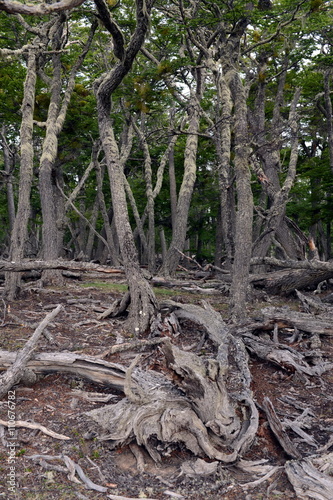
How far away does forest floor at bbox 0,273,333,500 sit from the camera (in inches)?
127

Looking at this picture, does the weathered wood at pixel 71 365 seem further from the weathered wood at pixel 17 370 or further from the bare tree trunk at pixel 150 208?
the bare tree trunk at pixel 150 208

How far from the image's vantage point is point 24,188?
9.75 meters

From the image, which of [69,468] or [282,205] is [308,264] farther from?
[69,468]

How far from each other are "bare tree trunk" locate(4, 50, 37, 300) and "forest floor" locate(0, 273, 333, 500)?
1.82m

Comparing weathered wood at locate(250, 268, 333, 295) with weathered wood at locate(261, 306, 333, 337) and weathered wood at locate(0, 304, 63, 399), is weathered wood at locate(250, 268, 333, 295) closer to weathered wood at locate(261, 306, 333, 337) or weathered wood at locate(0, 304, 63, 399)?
weathered wood at locate(261, 306, 333, 337)

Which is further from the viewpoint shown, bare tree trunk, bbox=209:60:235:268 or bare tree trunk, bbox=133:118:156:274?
bare tree trunk, bbox=133:118:156:274

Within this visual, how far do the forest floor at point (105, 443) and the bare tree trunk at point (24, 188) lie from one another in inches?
71.8

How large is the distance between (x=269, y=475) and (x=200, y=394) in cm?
96

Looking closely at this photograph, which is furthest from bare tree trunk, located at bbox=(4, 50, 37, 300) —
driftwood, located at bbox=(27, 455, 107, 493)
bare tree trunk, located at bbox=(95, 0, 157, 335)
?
driftwood, located at bbox=(27, 455, 107, 493)

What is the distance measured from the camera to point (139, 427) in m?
3.71

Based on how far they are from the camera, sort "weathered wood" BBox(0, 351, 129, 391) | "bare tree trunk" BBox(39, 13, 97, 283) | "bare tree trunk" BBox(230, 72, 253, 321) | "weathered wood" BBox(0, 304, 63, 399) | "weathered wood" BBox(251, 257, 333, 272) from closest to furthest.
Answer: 1. "weathered wood" BBox(0, 304, 63, 399)
2. "weathered wood" BBox(0, 351, 129, 391)
3. "bare tree trunk" BBox(230, 72, 253, 321)
4. "weathered wood" BBox(251, 257, 333, 272)
5. "bare tree trunk" BBox(39, 13, 97, 283)

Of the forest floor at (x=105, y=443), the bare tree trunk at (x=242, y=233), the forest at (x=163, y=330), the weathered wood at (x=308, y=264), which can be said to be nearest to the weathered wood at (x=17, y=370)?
the forest at (x=163, y=330)

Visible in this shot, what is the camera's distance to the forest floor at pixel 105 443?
10.6 ft

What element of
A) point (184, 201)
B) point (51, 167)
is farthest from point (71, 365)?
point (184, 201)
